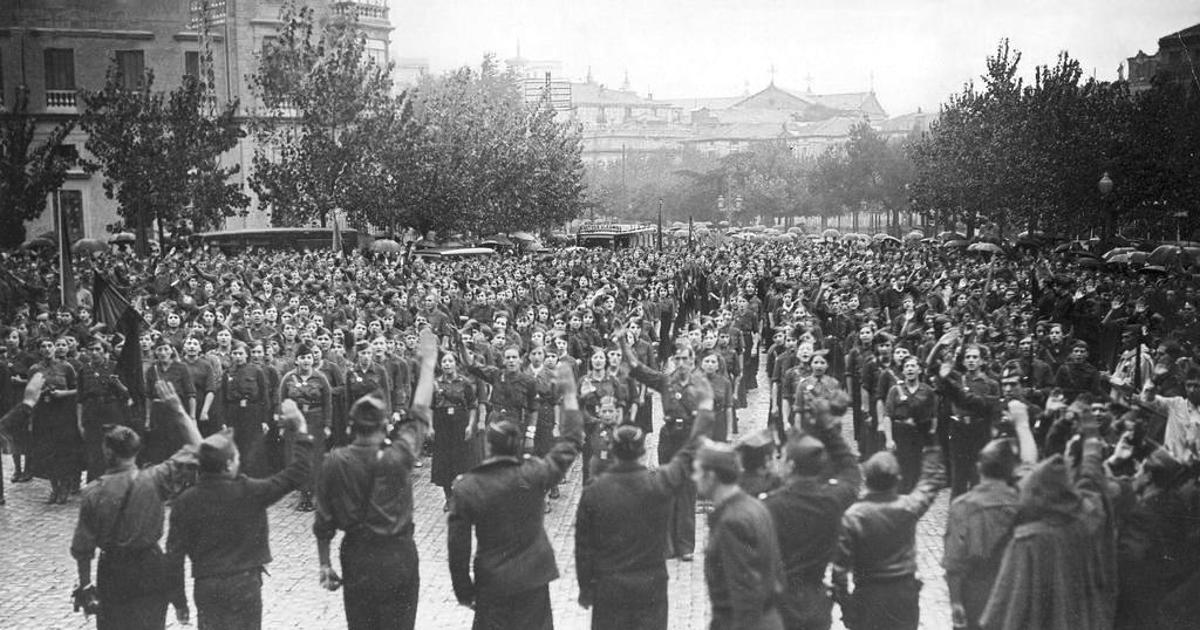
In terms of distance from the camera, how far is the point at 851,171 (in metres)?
76.9

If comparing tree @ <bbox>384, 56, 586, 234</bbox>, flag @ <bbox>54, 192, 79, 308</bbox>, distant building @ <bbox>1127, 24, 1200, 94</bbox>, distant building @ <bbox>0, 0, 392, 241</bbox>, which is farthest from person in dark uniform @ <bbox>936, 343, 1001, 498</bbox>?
distant building @ <bbox>0, 0, 392, 241</bbox>

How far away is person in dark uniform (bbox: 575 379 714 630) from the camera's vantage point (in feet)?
20.0

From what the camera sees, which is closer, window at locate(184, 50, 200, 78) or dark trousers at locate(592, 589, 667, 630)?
dark trousers at locate(592, 589, 667, 630)

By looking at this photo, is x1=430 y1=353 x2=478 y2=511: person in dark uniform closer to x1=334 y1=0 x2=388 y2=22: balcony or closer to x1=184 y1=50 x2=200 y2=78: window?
x1=334 y1=0 x2=388 y2=22: balcony

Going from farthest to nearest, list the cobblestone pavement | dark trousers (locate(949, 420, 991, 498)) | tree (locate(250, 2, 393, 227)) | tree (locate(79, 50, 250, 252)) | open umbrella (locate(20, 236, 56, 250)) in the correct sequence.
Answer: tree (locate(250, 2, 393, 227)) → tree (locate(79, 50, 250, 252)) → open umbrella (locate(20, 236, 56, 250)) → dark trousers (locate(949, 420, 991, 498)) → the cobblestone pavement

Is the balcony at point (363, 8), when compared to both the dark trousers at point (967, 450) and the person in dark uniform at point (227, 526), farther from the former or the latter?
the person in dark uniform at point (227, 526)

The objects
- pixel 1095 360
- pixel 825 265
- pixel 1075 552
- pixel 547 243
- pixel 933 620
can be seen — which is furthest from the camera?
pixel 547 243

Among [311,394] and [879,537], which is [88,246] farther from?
[879,537]

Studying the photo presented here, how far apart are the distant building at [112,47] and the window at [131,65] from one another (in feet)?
0.11

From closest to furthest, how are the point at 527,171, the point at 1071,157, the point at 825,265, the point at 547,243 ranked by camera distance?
the point at 825,265, the point at 1071,157, the point at 527,171, the point at 547,243

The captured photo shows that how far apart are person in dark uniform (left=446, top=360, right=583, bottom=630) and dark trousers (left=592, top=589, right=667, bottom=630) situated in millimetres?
315

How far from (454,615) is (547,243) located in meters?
50.1

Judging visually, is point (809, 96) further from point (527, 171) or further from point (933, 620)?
point (933, 620)

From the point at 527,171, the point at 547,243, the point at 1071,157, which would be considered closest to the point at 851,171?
the point at 547,243
